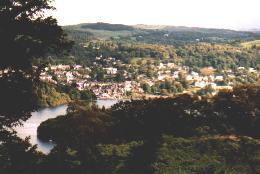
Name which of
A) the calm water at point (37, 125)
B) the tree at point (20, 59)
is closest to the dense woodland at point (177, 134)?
the calm water at point (37, 125)

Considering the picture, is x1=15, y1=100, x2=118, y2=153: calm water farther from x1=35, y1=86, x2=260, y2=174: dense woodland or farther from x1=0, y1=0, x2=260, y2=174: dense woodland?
x1=35, y1=86, x2=260, y2=174: dense woodland

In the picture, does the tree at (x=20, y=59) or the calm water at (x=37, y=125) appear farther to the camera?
the calm water at (x=37, y=125)

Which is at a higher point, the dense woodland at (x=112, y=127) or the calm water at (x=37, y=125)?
the dense woodland at (x=112, y=127)

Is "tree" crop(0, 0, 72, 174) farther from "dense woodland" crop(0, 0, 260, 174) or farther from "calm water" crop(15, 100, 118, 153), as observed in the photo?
"calm water" crop(15, 100, 118, 153)

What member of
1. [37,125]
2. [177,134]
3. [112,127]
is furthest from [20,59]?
[37,125]

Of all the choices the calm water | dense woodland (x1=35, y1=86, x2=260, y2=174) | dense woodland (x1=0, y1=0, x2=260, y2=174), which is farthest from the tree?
the calm water

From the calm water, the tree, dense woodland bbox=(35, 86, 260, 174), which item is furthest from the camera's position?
the calm water

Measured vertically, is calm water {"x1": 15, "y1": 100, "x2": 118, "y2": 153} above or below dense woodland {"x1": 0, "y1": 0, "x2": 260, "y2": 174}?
below

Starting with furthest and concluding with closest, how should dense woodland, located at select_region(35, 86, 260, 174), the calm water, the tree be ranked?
the calm water < dense woodland, located at select_region(35, 86, 260, 174) < the tree

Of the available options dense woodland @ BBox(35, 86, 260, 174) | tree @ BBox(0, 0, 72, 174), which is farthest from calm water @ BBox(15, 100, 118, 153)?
tree @ BBox(0, 0, 72, 174)

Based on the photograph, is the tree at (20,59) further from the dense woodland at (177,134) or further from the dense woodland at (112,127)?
the dense woodland at (177,134)

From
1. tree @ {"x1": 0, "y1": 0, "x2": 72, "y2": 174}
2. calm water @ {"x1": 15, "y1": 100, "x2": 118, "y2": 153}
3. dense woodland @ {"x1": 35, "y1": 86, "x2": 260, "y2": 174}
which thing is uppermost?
tree @ {"x1": 0, "y1": 0, "x2": 72, "y2": 174}

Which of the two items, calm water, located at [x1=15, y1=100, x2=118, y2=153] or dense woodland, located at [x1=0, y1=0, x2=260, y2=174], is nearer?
dense woodland, located at [x1=0, y1=0, x2=260, y2=174]
